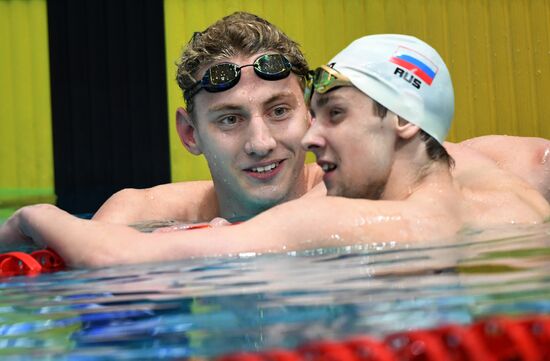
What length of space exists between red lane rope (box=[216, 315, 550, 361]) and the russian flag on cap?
5.82 feet

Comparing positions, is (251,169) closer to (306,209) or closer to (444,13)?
(306,209)

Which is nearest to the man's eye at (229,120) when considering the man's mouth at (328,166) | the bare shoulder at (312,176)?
the bare shoulder at (312,176)

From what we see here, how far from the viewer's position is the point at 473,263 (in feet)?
8.86

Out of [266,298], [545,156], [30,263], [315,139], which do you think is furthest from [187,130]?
[266,298]

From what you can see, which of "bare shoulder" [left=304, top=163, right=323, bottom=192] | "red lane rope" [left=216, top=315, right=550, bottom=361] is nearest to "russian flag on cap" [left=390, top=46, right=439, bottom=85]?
"bare shoulder" [left=304, top=163, right=323, bottom=192]

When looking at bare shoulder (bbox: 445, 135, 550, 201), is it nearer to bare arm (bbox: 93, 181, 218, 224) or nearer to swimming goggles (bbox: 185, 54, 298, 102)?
swimming goggles (bbox: 185, 54, 298, 102)

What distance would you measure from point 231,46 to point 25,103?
5750mm

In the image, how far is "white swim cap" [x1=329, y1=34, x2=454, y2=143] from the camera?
3352mm

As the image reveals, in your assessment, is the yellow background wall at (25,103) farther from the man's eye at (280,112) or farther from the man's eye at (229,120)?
the man's eye at (280,112)

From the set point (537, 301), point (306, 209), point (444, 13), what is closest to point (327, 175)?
point (306, 209)

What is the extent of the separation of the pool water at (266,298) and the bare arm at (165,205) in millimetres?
1691


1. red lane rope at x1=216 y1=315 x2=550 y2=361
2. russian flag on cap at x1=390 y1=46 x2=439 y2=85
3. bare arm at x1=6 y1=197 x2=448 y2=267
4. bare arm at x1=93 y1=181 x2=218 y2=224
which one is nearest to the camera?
red lane rope at x1=216 y1=315 x2=550 y2=361

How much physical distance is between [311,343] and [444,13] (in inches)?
355

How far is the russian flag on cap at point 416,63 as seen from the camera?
3418 mm
